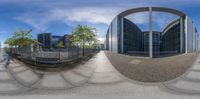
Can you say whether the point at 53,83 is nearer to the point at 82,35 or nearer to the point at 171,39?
the point at 82,35

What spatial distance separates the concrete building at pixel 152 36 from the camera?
33031 mm

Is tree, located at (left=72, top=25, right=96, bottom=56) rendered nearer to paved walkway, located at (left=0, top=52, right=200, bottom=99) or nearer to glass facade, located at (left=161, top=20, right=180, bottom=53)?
paved walkway, located at (left=0, top=52, right=200, bottom=99)

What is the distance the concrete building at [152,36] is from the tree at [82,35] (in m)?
7.92

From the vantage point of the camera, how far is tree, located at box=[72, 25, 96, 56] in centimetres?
2167

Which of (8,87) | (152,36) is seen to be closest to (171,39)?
(152,36)

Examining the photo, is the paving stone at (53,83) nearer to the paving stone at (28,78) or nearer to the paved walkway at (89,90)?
the paved walkway at (89,90)

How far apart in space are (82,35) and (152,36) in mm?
19990

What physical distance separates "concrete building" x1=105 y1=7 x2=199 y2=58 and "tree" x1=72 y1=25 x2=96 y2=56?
26.0 ft

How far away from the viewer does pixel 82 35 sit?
22172mm

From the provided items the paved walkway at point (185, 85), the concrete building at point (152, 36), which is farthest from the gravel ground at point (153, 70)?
the concrete building at point (152, 36)

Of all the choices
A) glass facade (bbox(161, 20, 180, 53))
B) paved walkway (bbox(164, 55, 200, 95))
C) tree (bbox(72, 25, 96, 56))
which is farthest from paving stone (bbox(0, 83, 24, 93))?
glass facade (bbox(161, 20, 180, 53))

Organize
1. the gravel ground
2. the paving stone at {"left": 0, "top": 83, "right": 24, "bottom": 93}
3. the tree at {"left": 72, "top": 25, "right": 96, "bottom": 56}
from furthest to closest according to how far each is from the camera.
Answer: the tree at {"left": 72, "top": 25, "right": 96, "bottom": 56}, the gravel ground, the paving stone at {"left": 0, "top": 83, "right": 24, "bottom": 93}

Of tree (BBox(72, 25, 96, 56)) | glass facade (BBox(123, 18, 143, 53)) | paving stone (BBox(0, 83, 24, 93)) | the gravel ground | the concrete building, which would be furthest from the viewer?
glass facade (BBox(123, 18, 143, 53))

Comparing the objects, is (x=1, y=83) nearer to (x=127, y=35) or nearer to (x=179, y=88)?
(x=179, y=88)
